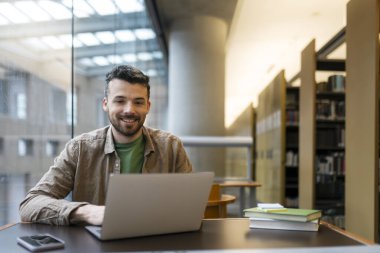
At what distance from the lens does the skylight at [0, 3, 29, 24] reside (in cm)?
172

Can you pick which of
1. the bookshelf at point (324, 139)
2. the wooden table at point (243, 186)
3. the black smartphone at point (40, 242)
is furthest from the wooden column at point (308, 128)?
the black smartphone at point (40, 242)

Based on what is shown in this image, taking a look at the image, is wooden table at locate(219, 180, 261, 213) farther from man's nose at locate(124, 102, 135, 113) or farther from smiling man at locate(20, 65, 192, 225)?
man's nose at locate(124, 102, 135, 113)

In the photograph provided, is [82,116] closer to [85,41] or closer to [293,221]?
[85,41]

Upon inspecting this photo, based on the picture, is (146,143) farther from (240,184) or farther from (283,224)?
(240,184)

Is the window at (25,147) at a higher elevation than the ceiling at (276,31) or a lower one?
lower

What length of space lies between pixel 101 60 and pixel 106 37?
0.21m

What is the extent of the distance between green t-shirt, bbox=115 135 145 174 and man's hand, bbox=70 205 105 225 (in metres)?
0.34

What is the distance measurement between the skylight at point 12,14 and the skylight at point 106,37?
1.38 meters

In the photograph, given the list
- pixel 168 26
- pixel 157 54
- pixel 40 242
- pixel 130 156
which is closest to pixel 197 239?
pixel 40 242

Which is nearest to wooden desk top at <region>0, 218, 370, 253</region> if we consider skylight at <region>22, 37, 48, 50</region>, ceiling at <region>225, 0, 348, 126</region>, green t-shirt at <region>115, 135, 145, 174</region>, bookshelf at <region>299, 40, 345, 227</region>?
green t-shirt at <region>115, 135, 145, 174</region>

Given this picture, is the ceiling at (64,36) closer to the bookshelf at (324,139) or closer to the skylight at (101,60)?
the skylight at (101,60)

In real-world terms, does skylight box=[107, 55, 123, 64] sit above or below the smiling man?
above

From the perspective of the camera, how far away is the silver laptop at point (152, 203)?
1.02 m

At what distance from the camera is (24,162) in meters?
1.95
